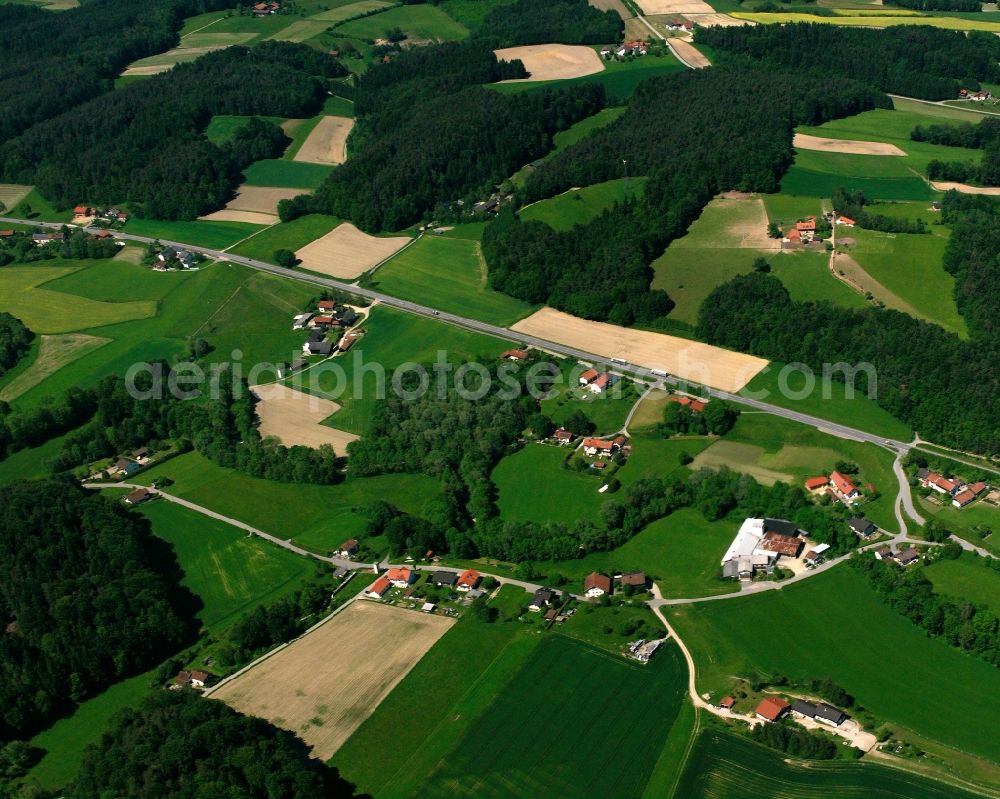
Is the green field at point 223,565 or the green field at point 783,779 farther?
the green field at point 223,565

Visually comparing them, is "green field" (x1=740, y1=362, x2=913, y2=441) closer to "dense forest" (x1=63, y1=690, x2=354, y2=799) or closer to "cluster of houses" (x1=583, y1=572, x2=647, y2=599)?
"cluster of houses" (x1=583, y1=572, x2=647, y2=599)

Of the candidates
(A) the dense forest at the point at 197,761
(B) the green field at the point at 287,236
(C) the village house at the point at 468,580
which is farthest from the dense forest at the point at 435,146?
(A) the dense forest at the point at 197,761

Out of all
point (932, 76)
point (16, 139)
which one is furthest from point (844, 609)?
point (16, 139)

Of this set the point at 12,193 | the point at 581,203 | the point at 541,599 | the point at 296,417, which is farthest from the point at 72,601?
the point at 12,193

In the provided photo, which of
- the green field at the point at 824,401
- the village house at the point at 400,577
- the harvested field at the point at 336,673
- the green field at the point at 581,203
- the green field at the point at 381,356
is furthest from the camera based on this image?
the green field at the point at 581,203

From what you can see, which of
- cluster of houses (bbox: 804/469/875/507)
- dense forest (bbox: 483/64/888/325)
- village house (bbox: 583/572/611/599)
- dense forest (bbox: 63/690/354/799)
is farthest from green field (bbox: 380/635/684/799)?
dense forest (bbox: 483/64/888/325)

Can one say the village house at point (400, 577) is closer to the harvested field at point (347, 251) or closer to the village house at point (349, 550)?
the village house at point (349, 550)
